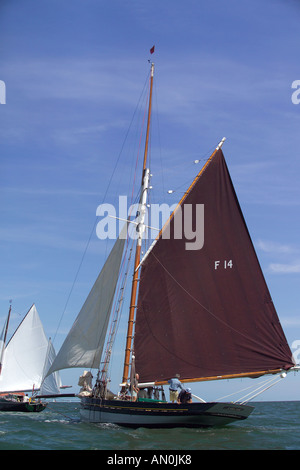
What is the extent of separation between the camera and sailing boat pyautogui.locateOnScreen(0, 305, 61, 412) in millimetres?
61562

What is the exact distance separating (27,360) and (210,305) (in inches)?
1522

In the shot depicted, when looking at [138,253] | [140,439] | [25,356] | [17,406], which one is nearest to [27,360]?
[25,356]

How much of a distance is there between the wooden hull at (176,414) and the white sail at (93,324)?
4.74 m

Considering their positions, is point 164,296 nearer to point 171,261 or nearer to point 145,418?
point 171,261

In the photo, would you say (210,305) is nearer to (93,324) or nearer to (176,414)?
(176,414)

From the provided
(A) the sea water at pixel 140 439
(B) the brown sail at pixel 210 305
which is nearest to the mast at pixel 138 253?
(B) the brown sail at pixel 210 305

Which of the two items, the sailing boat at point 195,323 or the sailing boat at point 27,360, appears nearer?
the sailing boat at point 195,323

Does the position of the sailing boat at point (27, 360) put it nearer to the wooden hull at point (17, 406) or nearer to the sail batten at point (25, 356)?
the sail batten at point (25, 356)

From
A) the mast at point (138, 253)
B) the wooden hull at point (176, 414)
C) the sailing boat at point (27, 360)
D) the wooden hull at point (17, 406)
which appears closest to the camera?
the wooden hull at point (176, 414)

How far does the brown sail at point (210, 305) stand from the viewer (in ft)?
101

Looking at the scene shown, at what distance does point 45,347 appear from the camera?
65.8 m

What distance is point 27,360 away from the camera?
64.0 meters

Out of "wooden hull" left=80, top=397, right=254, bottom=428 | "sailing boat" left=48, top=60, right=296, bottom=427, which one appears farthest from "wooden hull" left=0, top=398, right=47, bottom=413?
"wooden hull" left=80, top=397, right=254, bottom=428
